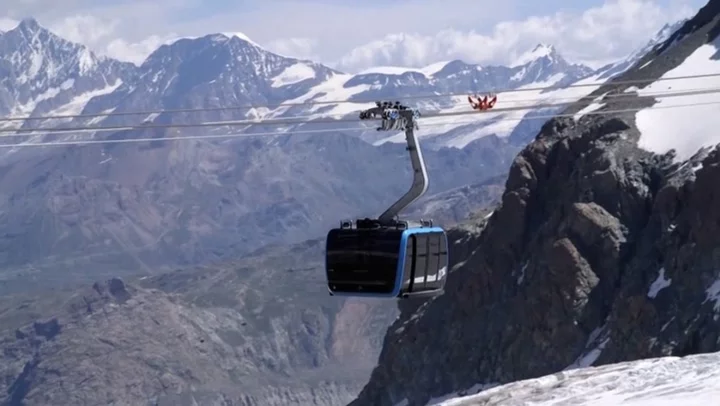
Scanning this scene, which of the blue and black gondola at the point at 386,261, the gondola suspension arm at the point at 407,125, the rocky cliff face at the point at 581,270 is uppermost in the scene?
the gondola suspension arm at the point at 407,125

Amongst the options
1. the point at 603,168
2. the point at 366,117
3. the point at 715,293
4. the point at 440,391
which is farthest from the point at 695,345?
the point at 366,117

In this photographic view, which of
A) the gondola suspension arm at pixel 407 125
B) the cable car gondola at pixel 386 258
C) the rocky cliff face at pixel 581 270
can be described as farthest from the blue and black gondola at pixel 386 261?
the rocky cliff face at pixel 581 270

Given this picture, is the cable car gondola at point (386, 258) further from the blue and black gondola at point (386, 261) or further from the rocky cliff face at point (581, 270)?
the rocky cliff face at point (581, 270)

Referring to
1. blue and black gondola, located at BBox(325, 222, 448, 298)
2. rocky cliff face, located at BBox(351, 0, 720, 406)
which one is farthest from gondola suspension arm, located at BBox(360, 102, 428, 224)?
rocky cliff face, located at BBox(351, 0, 720, 406)

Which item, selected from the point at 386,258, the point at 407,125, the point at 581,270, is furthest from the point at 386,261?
the point at 581,270

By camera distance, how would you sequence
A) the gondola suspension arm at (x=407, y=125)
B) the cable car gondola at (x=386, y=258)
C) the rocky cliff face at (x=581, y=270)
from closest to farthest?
the gondola suspension arm at (x=407, y=125)
the cable car gondola at (x=386, y=258)
the rocky cliff face at (x=581, y=270)

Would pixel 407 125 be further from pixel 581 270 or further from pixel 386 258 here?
pixel 581 270
